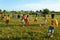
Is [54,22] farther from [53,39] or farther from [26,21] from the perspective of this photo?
[26,21]

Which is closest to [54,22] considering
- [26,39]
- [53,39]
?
[53,39]

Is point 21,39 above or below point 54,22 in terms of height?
below

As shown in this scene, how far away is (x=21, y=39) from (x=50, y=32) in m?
2.21

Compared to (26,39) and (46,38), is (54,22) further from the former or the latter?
(26,39)

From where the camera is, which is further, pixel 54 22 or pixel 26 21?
pixel 26 21

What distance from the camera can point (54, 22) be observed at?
548 inches

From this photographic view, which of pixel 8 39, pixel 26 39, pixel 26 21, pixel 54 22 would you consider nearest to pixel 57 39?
pixel 54 22

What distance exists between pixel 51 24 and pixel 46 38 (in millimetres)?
1091

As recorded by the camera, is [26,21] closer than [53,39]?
No

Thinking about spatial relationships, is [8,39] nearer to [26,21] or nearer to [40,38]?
[40,38]

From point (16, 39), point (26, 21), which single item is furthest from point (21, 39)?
point (26, 21)

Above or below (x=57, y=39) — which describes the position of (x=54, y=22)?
above

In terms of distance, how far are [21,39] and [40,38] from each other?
1.53m

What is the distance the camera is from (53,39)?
1415cm
